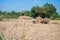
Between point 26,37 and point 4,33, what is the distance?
0.38 meters

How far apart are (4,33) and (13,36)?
20 cm

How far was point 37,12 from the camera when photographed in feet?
167

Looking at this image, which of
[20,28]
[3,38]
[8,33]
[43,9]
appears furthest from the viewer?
[43,9]

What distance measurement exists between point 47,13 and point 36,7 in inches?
136

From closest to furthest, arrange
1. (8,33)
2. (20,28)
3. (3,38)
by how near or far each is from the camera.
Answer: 1. (8,33)
2. (3,38)
3. (20,28)

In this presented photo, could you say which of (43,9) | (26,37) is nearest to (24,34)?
(26,37)

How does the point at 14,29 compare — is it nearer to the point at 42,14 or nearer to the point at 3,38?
the point at 3,38

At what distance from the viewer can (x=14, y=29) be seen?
3.21m

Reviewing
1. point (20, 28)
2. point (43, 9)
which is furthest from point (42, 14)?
point (20, 28)

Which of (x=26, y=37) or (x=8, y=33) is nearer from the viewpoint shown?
(x=8, y=33)

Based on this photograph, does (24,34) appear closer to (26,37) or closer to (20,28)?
(26,37)

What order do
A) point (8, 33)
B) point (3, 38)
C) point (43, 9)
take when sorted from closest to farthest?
point (8, 33) < point (3, 38) < point (43, 9)

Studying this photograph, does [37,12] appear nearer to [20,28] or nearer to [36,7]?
[36,7]

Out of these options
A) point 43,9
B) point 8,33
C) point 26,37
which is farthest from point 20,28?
point 43,9
